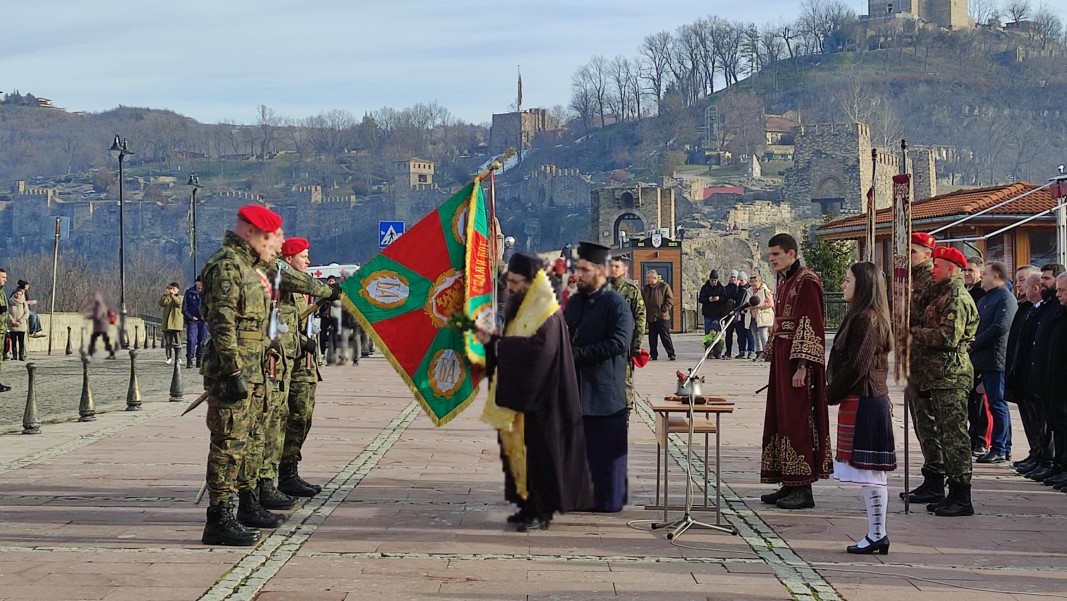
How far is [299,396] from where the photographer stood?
9539 mm

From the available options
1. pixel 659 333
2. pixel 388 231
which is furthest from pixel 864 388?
pixel 659 333

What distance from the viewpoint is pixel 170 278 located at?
19.4 metres

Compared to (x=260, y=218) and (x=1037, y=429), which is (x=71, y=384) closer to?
(x=260, y=218)

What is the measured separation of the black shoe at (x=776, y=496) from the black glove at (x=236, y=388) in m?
→ 3.80

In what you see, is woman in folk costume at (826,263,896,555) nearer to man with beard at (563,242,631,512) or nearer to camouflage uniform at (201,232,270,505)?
man with beard at (563,242,631,512)

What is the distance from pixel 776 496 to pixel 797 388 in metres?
0.83

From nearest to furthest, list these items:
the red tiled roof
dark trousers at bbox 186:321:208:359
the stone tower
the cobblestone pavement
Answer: the cobblestone pavement, dark trousers at bbox 186:321:208:359, the red tiled roof, the stone tower

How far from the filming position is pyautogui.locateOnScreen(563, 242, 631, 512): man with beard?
8.77 metres

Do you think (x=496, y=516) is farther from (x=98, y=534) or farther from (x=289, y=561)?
(x=98, y=534)

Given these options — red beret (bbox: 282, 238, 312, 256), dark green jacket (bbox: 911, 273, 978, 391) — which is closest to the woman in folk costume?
dark green jacket (bbox: 911, 273, 978, 391)

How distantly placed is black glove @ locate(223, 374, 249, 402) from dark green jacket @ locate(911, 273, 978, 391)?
4.50 meters

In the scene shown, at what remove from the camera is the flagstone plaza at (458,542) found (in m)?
6.85

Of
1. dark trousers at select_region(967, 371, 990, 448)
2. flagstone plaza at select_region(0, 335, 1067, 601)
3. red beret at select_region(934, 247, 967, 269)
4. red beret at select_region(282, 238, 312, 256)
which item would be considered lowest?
flagstone plaza at select_region(0, 335, 1067, 601)

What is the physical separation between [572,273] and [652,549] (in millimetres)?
1931
